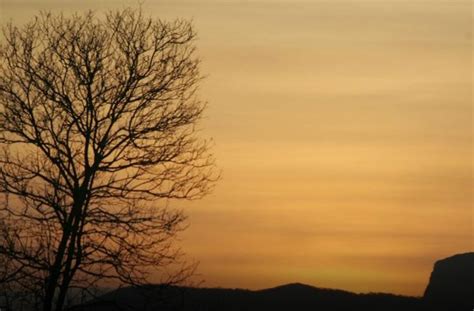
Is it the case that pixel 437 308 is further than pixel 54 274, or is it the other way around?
pixel 437 308

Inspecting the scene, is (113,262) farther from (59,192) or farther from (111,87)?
(111,87)

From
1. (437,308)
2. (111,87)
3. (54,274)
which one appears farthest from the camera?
(437,308)

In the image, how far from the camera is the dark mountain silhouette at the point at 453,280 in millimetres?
39300

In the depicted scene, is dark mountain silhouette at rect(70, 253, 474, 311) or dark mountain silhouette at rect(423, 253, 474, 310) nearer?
dark mountain silhouette at rect(70, 253, 474, 311)

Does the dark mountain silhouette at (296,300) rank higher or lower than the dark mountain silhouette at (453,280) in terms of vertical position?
lower

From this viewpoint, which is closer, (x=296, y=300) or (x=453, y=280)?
(x=296, y=300)

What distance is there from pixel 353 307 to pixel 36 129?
1715cm

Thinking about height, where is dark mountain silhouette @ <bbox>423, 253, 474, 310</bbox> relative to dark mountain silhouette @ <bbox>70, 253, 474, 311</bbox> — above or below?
above

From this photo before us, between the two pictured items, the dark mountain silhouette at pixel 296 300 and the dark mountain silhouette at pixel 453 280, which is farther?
the dark mountain silhouette at pixel 453 280

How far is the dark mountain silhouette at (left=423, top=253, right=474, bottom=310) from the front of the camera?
39.3m

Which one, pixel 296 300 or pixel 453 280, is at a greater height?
pixel 453 280

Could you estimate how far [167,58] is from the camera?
22.7 m

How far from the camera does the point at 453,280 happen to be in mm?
46812

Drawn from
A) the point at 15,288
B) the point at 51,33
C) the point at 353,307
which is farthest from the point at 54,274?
the point at 353,307
